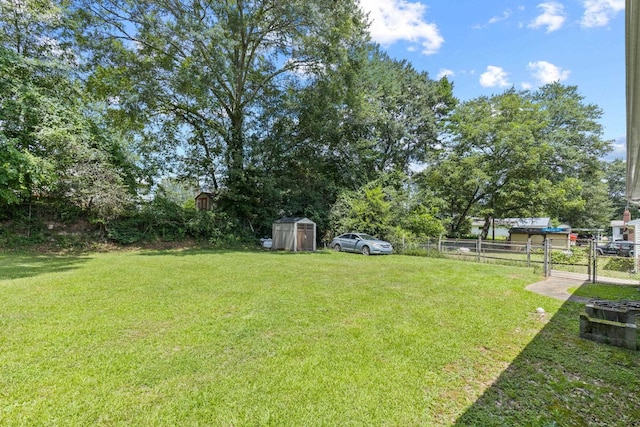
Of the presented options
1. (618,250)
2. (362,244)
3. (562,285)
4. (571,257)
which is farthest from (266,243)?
(618,250)

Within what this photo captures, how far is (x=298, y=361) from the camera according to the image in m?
2.95

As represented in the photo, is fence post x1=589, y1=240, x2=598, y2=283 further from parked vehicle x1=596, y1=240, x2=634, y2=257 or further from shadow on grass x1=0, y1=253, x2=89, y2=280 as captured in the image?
shadow on grass x1=0, y1=253, x2=89, y2=280

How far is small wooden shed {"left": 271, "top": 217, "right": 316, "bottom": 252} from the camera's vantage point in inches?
601

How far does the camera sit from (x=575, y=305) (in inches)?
207

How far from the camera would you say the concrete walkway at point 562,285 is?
5902mm

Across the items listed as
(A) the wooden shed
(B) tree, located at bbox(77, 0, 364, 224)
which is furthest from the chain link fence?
(B) tree, located at bbox(77, 0, 364, 224)

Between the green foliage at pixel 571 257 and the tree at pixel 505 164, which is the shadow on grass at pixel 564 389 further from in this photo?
the tree at pixel 505 164

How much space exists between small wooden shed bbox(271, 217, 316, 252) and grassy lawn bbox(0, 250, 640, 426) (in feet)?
31.1

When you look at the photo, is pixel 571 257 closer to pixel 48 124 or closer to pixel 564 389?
pixel 564 389

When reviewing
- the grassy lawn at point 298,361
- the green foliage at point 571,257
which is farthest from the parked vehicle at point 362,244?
the grassy lawn at point 298,361

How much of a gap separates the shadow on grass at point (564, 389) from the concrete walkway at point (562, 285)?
106 inches

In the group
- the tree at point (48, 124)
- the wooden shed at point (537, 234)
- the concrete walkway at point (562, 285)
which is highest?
the tree at point (48, 124)

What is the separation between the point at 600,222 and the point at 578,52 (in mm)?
32957

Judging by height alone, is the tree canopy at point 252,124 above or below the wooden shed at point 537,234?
above
